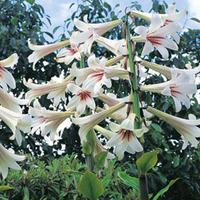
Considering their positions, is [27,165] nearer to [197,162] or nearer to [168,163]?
[168,163]

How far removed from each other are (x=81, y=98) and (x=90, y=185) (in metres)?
0.30

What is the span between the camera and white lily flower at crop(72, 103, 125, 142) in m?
1.49

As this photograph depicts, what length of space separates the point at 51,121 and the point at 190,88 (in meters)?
0.44

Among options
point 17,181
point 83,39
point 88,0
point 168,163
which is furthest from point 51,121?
point 88,0

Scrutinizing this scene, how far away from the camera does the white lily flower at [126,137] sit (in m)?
1.41

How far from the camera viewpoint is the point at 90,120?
1.50 metres

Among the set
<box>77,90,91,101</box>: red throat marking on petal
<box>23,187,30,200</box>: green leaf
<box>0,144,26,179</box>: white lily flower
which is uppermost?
<box>0,144,26,179</box>: white lily flower

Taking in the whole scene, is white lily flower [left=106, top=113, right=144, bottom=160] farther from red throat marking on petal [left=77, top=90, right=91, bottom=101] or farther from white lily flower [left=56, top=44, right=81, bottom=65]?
white lily flower [left=56, top=44, right=81, bottom=65]

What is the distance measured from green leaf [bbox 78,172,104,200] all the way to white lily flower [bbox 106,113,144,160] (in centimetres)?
13

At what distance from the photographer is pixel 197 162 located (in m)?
4.63

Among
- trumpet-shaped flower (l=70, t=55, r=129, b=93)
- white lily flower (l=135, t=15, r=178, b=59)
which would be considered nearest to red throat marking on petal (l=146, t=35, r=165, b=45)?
white lily flower (l=135, t=15, r=178, b=59)

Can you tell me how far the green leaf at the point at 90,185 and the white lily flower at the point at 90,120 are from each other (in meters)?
0.18

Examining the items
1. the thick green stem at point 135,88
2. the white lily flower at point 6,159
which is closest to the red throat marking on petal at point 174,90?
the thick green stem at point 135,88

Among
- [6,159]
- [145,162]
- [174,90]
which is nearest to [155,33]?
[174,90]
